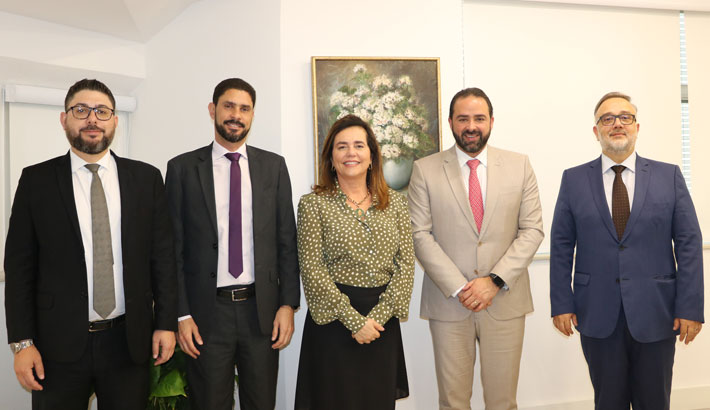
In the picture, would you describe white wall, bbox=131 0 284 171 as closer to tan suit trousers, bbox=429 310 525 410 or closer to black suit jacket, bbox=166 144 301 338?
black suit jacket, bbox=166 144 301 338

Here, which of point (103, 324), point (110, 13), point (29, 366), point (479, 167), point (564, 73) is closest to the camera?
point (29, 366)

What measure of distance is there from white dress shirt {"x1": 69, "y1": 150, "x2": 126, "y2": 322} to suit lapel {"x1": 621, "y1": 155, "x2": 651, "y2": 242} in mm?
2243

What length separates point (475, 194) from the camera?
8.74 feet

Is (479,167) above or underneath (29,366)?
above

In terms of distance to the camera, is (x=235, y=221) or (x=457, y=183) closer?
(x=235, y=221)

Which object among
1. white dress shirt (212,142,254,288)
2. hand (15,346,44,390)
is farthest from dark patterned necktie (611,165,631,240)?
hand (15,346,44,390)

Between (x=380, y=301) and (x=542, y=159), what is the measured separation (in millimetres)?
2044

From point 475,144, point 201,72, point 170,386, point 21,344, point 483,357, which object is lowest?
point 170,386

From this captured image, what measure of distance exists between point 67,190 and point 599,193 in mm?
2369

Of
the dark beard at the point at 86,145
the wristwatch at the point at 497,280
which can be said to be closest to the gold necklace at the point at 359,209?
the wristwatch at the point at 497,280

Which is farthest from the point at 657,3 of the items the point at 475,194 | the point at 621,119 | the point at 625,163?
the point at 475,194

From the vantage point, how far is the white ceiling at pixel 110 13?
3.10m

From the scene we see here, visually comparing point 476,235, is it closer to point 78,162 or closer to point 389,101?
point 389,101

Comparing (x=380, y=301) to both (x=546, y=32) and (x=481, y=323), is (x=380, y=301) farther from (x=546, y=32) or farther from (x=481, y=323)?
(x=546, y=32)
